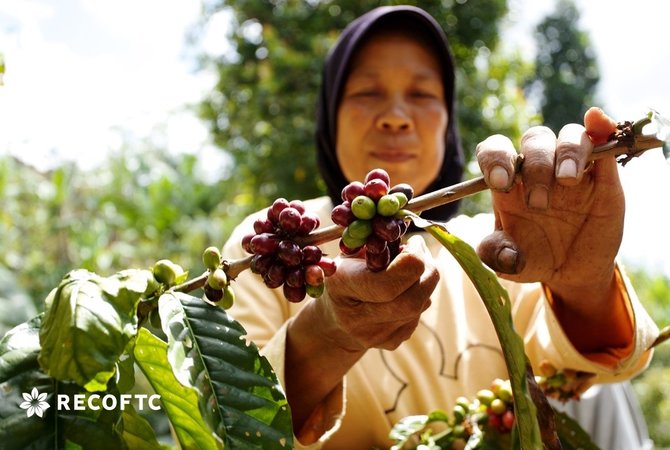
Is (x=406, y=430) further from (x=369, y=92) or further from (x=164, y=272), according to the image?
(x=369, y=92)

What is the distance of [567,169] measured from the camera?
35.1 inches

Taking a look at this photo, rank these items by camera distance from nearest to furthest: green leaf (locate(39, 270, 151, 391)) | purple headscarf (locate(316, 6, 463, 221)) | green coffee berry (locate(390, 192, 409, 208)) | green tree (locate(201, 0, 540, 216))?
green leaf (locate(39, 270, 151, 391)) → green coffee berry (locate(390, 192, 409, 208)) → purple headscarf (locate(316, 6, 463, 221)) → green tree (locate(201, 0, 540, 216))

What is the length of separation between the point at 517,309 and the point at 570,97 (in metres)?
22.4

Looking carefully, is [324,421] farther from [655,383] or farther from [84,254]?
[655,383]

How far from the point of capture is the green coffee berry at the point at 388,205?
34.0 inches

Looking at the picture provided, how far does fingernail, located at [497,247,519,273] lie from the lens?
962 millimetres

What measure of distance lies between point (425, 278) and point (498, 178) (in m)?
0.18

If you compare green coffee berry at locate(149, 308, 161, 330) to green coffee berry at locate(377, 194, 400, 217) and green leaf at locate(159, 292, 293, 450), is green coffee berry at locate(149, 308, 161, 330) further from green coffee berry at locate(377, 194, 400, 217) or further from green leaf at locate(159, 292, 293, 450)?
green coffee berry at locate(377, 194, 400, 217)

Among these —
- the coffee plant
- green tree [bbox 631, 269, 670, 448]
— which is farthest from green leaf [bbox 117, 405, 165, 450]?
green tree [bbox 631, 269, 670, 448]

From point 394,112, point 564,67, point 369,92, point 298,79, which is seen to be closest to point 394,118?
point 394,112

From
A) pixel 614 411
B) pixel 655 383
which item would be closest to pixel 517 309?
pixel 614 411

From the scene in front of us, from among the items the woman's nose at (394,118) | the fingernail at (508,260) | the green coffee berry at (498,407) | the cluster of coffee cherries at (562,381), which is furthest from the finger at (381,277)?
the woman's nose at (394,118)

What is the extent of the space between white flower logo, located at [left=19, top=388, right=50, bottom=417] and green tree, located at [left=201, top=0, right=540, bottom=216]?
5.34 m

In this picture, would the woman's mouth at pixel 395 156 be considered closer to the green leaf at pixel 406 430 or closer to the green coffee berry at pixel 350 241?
the green leaf at pixel 406 430
